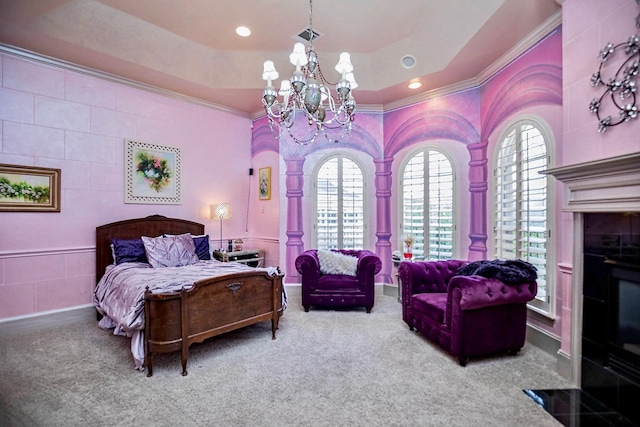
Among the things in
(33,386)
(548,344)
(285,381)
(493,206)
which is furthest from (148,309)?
(493,206)

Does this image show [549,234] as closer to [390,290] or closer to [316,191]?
[390,290]

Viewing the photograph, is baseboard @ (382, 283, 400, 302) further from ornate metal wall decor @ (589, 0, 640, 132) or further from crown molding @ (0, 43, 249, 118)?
crown molding @ (0, 43, 249, 118)

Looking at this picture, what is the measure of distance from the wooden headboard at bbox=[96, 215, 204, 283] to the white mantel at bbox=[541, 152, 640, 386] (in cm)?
490

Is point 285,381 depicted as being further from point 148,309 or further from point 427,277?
point 427,277

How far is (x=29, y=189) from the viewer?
3787 millimetres

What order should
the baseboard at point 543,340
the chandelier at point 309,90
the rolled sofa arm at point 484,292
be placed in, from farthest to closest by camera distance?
the baseboard at point 543,340 < the rolled sofa arm at point 484,292 < the chandelier at point 309,90

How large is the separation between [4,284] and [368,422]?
4.37 meters

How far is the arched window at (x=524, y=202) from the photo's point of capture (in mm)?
3219

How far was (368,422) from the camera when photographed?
2.08 metres

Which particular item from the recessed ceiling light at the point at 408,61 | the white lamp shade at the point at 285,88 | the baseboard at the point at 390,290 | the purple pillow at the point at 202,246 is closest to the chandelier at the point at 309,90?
the white lamp shade at the point at 285,88

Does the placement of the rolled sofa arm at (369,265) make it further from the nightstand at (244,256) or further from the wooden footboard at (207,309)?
the nightstand at (244,256)

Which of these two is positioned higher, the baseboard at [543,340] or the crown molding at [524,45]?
the crown molding at [524,45]

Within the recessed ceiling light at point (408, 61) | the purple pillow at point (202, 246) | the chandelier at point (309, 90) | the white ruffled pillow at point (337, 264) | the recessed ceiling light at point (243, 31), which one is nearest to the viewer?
the chandelier at point (309, 90)

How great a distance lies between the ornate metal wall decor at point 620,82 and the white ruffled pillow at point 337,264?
308 cm
